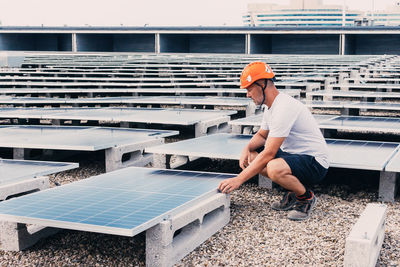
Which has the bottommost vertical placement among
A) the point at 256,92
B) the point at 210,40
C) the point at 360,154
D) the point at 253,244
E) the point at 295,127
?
the point at 253,244

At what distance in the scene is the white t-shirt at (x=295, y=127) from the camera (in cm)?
353

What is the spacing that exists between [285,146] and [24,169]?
2380 millimetres

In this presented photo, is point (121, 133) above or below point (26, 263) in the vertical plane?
above

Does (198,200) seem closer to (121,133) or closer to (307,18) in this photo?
(121,133)

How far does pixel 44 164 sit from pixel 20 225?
128 cm

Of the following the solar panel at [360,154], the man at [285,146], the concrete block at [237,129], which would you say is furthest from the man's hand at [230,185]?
the concrete block at [237,129]

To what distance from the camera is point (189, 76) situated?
49.2 ft

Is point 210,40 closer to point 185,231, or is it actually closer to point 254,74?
point 254,74

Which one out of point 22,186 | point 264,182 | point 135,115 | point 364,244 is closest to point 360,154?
point 264,182

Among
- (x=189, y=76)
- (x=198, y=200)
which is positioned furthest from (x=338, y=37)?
(x=198, y=200)

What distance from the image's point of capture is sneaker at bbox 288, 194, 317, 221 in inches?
153

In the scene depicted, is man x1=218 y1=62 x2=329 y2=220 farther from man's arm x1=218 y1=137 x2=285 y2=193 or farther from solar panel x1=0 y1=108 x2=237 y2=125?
solar panel x1=0 y1=108 x2=237 y2=125

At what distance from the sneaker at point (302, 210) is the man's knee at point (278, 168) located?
1.37 feet

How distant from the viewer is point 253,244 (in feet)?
11.3
